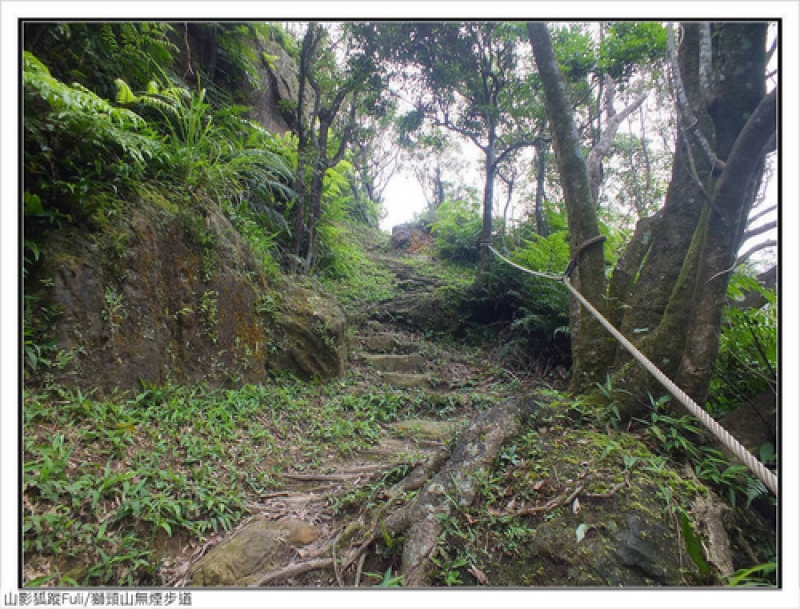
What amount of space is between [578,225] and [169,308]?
3042 millimetres

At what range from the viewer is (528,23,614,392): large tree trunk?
8.53 ft

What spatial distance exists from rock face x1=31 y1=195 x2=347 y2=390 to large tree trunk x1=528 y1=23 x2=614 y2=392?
2.46 m

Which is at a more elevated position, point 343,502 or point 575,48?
point 575,48

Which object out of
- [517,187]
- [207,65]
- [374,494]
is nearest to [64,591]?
[374,494]

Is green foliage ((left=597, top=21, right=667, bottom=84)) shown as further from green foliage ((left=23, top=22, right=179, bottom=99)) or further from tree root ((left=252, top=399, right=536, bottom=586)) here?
tree root ((left=252, top=399, right=536, bottom=586))

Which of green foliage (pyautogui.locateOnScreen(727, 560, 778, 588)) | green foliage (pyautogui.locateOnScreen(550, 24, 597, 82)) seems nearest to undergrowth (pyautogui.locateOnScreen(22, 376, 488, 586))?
green foliage (pyautogui.locateOnScreen(727, 560, 778, 588))

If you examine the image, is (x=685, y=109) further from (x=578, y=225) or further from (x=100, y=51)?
(x=100, y=51)

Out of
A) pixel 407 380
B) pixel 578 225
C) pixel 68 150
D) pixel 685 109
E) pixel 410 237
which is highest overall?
pixel 410 237

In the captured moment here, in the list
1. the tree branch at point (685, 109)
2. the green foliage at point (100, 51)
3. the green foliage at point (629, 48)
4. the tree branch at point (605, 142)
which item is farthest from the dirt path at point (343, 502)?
the green foliage at point (629, 48)

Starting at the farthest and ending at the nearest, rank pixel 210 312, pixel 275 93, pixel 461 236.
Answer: pixel 461 236
pixel 275 93
pixel 210 312

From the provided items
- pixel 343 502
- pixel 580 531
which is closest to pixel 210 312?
pixel 343 502

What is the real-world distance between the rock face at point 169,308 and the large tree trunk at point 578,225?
96.9 inches

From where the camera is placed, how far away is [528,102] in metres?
6.54

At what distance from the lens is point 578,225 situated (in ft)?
9.47
